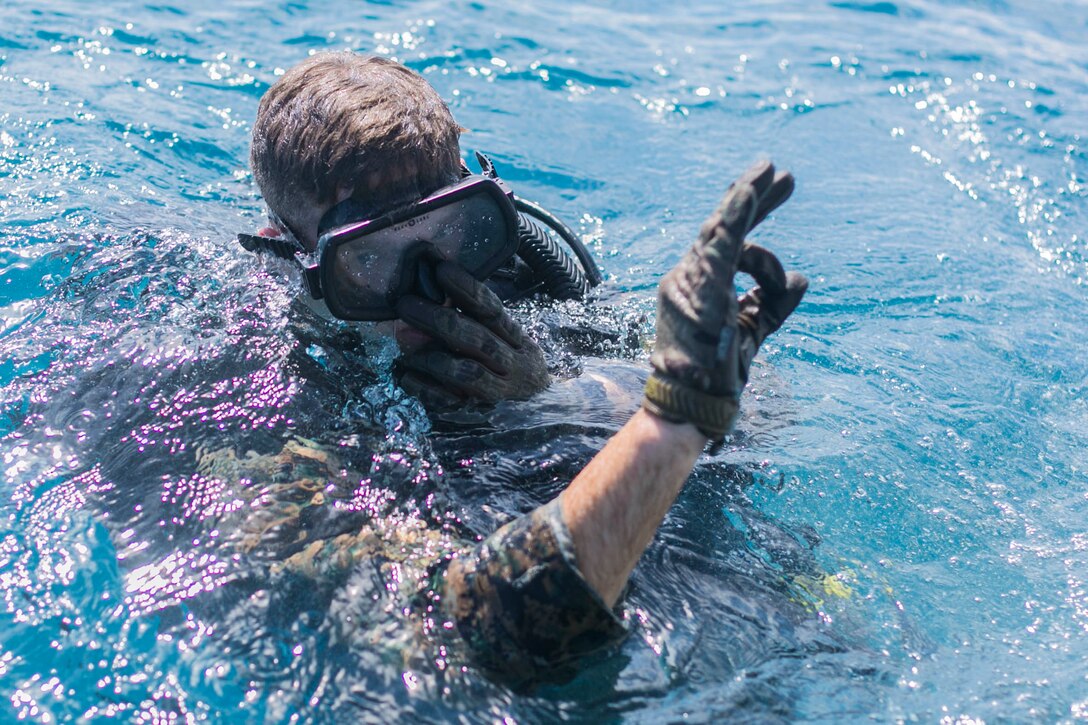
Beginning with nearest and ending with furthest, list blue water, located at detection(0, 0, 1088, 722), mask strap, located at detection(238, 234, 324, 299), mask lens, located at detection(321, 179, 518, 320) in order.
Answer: blue water, located at detection(0, 0, 1088, 722)
mask lens, located at detection(321, 179, 518, 320)
mask strap, located at detection(238, 234, 324, 299)

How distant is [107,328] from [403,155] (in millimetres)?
1448

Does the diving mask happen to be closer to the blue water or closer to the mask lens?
the mask lens

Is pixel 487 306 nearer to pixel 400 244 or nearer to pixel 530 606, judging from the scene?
pixel 400 244

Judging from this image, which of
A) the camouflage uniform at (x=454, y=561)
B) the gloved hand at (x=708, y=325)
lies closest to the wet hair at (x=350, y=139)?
the camouflage uniform at (x=454, y=561)

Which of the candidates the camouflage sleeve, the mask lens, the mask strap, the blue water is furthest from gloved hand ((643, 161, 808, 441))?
the mask strap

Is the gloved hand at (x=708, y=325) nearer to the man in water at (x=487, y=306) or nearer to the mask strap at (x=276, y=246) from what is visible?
the man in water at (x=487, y=306)

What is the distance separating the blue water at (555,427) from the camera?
2.44 meters

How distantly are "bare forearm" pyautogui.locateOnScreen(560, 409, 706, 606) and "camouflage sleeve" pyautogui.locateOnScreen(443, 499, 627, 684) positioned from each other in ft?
0.13

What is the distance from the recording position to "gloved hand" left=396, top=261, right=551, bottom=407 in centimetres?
270

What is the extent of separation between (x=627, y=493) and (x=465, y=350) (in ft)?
3.01

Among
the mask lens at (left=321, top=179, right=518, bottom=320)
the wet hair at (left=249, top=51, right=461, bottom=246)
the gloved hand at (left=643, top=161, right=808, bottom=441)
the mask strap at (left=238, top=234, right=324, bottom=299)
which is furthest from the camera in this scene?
the mask strap at (left=238, top=234, right=324, bottom=299)

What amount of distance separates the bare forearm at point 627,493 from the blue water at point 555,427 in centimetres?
46

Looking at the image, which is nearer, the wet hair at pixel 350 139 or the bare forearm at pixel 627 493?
the bare forearm at pixel 627 493

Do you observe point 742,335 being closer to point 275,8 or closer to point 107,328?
point 107,328
